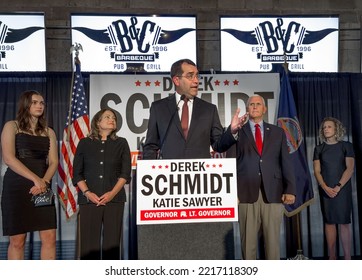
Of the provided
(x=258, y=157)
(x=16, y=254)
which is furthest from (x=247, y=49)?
(x=16, y=254)

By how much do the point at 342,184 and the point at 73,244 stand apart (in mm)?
2875

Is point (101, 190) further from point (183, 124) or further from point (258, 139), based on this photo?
point (258, 139)

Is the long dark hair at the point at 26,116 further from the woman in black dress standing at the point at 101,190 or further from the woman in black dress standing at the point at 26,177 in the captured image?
the woman in black dress standing at the point at 101,190

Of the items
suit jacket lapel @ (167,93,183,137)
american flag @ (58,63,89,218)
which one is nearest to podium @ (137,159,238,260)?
suit jacket lapel @ (167,93,183,137)

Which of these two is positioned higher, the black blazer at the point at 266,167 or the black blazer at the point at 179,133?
the black blazer at the point at 179,133

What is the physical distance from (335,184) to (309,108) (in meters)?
0.92

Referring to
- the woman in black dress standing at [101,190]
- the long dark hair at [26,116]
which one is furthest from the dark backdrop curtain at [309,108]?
the long dark hair at [26,116]

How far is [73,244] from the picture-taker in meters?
5.63

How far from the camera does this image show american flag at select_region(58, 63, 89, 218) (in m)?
Result: 5.06

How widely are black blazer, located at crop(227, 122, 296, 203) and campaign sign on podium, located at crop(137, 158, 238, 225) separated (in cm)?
151

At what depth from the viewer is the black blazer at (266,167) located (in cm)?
389
